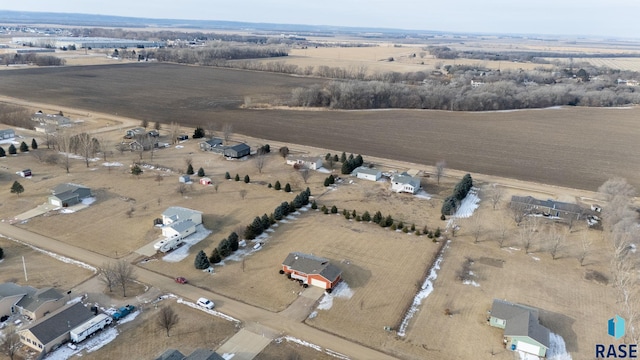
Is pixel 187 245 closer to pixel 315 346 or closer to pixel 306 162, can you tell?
pixel 315 346

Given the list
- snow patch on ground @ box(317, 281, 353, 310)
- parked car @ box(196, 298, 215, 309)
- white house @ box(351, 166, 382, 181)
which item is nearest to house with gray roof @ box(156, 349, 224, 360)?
parked car @ box(196, 298, 215, 309)

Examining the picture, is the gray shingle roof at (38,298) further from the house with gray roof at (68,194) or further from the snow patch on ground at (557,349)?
the snow patch on ground at (557,349)

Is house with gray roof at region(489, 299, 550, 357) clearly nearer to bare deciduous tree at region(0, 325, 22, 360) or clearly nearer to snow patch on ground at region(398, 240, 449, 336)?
snow patch on ground at region(398, 240, 449, 336)

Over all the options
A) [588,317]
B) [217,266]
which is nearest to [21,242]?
[217,266]

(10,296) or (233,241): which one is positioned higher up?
(233,241)

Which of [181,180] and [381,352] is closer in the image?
[381,352]

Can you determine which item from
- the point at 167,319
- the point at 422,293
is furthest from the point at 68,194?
the point at 422,293

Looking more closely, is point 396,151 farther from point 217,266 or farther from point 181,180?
point 217,266
